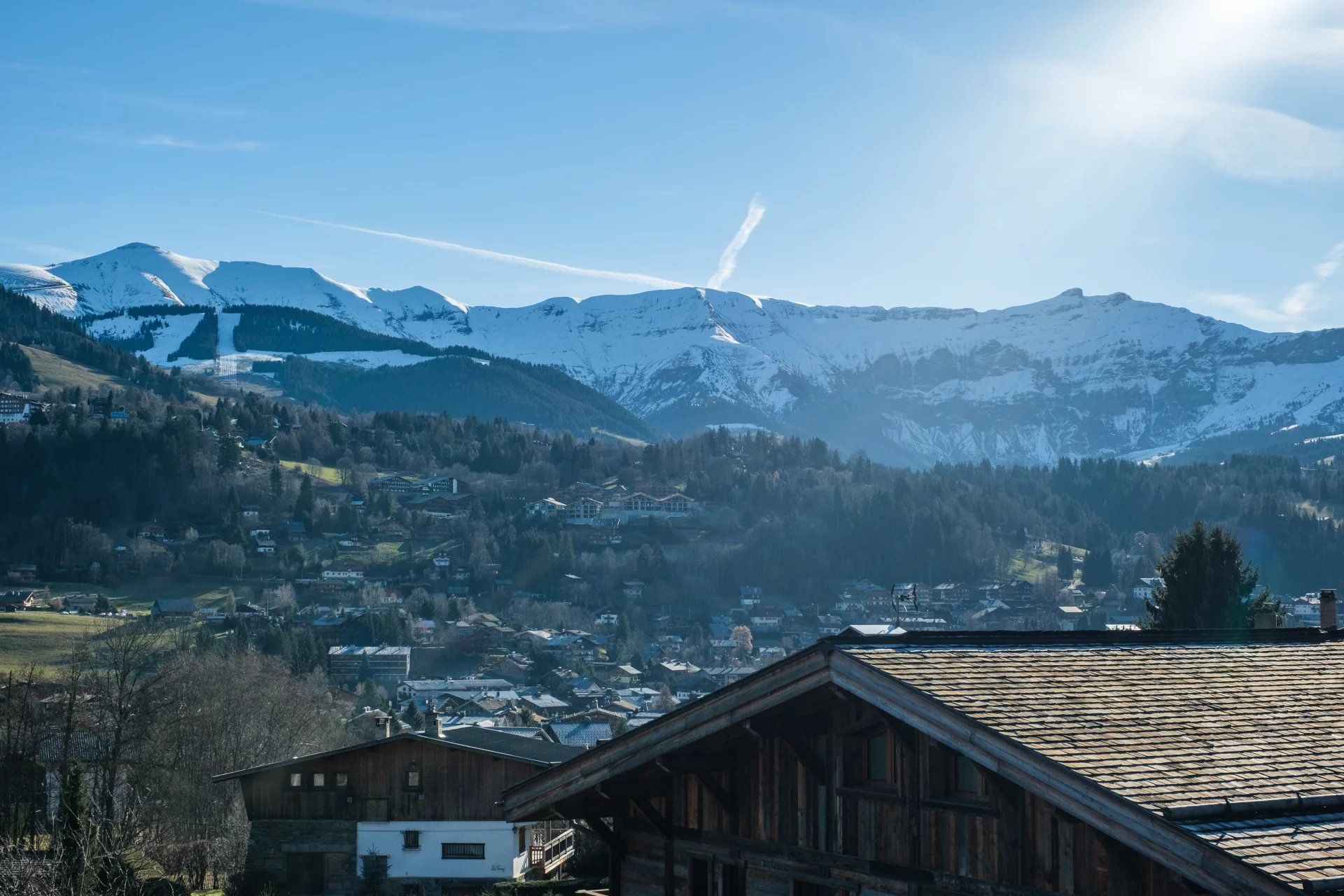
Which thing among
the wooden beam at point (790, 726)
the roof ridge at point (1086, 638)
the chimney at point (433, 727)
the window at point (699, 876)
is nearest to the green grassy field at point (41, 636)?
the chimney at point (433, 727)

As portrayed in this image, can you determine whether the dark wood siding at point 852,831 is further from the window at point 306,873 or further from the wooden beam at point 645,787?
the window at point 306,873

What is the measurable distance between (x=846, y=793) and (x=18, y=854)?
66.0 feet

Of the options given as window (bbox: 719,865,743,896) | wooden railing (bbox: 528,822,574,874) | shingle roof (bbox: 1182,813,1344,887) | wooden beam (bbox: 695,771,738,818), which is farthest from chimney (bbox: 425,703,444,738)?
shingle roof (bbox: 1182,813,1344,887)

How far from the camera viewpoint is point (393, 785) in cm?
4262

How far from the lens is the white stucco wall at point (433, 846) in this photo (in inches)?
1631

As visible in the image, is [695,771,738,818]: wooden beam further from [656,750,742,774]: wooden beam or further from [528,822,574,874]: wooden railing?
[528,822,574,874]: wooden railing

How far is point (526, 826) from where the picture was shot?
40.2m

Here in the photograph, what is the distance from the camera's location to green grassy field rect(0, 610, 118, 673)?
328 feet

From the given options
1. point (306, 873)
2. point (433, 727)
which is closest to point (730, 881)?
point (306, 873)

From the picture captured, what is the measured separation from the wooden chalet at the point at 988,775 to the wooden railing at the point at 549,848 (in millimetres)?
30028

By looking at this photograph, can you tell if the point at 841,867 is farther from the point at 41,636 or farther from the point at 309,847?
the point at 41,636

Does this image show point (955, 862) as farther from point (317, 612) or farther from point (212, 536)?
point (212, 536)

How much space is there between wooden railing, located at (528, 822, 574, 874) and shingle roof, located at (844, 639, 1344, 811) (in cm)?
3269

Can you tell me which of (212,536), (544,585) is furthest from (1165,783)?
(212,536)
